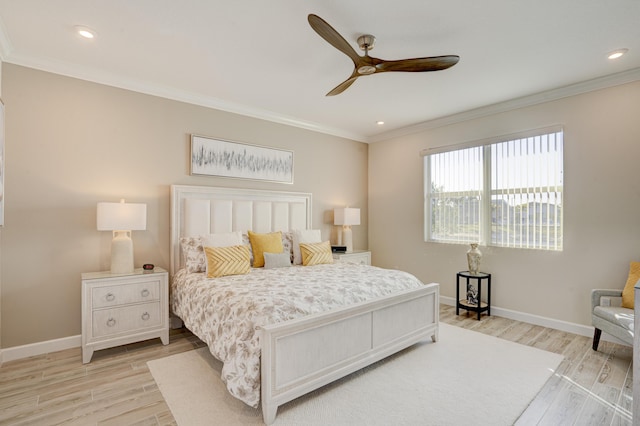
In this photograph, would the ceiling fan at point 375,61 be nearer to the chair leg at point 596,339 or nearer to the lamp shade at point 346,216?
the lamp shade at point 346,216

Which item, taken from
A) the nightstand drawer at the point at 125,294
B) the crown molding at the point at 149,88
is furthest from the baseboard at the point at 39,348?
the crown molding at the point at 149,88

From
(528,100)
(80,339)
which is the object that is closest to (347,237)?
(528,100)

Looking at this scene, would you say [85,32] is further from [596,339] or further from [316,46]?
[596,339]

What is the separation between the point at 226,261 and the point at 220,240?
368 millimetres

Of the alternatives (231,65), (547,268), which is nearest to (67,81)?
(231,65)

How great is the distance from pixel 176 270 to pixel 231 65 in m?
2.34

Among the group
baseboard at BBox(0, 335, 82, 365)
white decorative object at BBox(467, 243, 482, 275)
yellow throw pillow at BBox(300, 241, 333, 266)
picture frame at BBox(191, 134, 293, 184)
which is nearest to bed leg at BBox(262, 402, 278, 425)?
yellow throw pillow at BBox(300, 241, 333, 266)

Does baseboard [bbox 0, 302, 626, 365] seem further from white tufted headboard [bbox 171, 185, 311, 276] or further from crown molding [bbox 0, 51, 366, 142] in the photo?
crown molding [bbox 0, 51, 366, 142]

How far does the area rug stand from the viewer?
207cm

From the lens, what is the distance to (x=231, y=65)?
122 inches

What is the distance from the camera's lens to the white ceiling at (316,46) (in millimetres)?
2254

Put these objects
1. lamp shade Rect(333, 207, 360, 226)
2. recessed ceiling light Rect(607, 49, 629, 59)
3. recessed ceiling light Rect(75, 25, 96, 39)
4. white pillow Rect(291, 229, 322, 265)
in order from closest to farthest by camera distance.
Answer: recessed ceiling light Rect(75, 25, 96, 39) < recessed ceiling light Rect(607, 49, 629, 59) < white pillow Rect(291, 229, 322, 265) < lamp shade Rect(333, 207, 360, 226)

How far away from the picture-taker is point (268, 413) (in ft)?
6.52

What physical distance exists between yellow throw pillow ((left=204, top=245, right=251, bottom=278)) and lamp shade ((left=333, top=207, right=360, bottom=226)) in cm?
205
